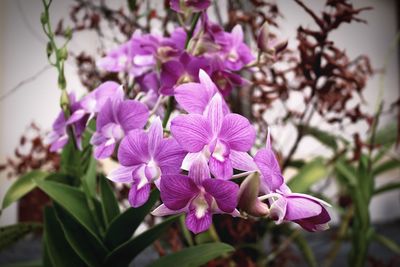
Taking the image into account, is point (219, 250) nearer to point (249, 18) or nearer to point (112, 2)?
point (249, 18)

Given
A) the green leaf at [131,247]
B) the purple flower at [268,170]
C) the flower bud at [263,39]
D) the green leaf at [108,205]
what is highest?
the flower bud at [263,39]

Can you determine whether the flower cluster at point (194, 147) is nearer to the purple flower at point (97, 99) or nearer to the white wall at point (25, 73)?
the purple flower at point (97, 99)

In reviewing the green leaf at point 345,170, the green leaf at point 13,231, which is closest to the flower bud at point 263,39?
the green leaf at point 13,231

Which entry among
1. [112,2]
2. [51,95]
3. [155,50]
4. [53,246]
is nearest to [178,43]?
[155,50]

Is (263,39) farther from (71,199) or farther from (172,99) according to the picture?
(71,199)

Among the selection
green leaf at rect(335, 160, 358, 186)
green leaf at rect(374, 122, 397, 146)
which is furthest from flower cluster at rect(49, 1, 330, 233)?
green leaf at rect(374, 122, 397, 146)

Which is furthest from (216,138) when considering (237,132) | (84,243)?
(84,243)
